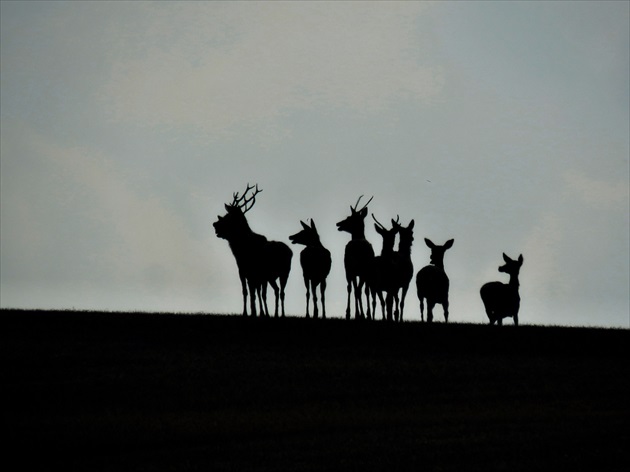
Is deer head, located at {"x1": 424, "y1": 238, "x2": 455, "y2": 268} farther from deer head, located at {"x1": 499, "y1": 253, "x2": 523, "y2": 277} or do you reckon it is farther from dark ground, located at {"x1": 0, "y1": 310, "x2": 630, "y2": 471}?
dark ground, located at {"x1": 0, "y1": 310, "x2": 630, "y2": 471}

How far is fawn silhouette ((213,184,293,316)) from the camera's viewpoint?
3203 cm

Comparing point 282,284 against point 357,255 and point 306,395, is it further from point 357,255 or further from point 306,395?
point 306,395

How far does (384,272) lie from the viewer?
3341 cm

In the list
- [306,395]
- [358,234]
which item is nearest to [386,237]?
[358,234]

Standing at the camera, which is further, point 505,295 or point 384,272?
point 505,295

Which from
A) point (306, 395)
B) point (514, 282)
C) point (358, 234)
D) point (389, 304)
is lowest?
point (306, 395)

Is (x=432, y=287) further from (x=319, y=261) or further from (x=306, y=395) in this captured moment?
(x=306, y=395)

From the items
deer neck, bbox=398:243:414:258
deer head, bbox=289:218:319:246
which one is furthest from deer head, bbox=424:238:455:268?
deer head, bbox=289:218:319:246

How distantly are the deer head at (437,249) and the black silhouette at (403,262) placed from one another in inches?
72.4

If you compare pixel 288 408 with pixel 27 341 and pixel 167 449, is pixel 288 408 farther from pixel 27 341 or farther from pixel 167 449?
pixel 27 341

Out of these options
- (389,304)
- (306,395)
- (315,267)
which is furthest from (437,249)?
(306,395)

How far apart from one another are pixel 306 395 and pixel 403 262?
40.3 feet

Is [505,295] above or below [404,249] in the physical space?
below

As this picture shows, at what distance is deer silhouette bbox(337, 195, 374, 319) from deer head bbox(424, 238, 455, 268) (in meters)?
3.20
